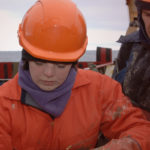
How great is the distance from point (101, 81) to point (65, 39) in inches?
22.6

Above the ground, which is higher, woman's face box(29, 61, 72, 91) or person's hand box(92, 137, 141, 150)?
woman's face box(29, 61, 72, 91)

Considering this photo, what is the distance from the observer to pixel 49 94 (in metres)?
1.72

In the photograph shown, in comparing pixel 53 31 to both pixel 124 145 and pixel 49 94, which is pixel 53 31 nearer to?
pixel 49 94

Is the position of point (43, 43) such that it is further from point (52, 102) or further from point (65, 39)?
point (52, 102)

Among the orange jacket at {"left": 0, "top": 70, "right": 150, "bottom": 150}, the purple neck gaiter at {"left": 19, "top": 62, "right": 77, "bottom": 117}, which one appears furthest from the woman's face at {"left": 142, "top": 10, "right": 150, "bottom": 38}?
the purple neck gaiter at {"left": 19, "top": 62, "right": 77, "bottom": 117}

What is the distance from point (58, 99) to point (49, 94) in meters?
0.11

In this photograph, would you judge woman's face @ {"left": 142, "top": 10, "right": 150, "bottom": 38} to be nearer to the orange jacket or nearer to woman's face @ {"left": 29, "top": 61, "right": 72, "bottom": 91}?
the orange jacket

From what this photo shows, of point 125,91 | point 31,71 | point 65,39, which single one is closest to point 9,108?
point 31,71

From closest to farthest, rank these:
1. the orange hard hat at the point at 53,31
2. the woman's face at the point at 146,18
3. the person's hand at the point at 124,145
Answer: the orange hard hat at the point at 53,31, the person's hand at the point at 124,145, the woman's face at the point at 146,18

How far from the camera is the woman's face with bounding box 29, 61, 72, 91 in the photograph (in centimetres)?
162

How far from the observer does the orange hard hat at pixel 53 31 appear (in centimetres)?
158

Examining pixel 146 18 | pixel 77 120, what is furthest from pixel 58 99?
pixel 146 18

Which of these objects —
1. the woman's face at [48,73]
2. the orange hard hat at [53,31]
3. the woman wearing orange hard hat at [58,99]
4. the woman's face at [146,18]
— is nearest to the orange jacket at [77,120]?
the woman wearing orange hard hat at [58,99]

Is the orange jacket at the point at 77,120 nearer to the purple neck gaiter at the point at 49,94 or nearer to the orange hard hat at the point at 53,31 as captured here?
the purple neck gaiter at the point at 49,94
